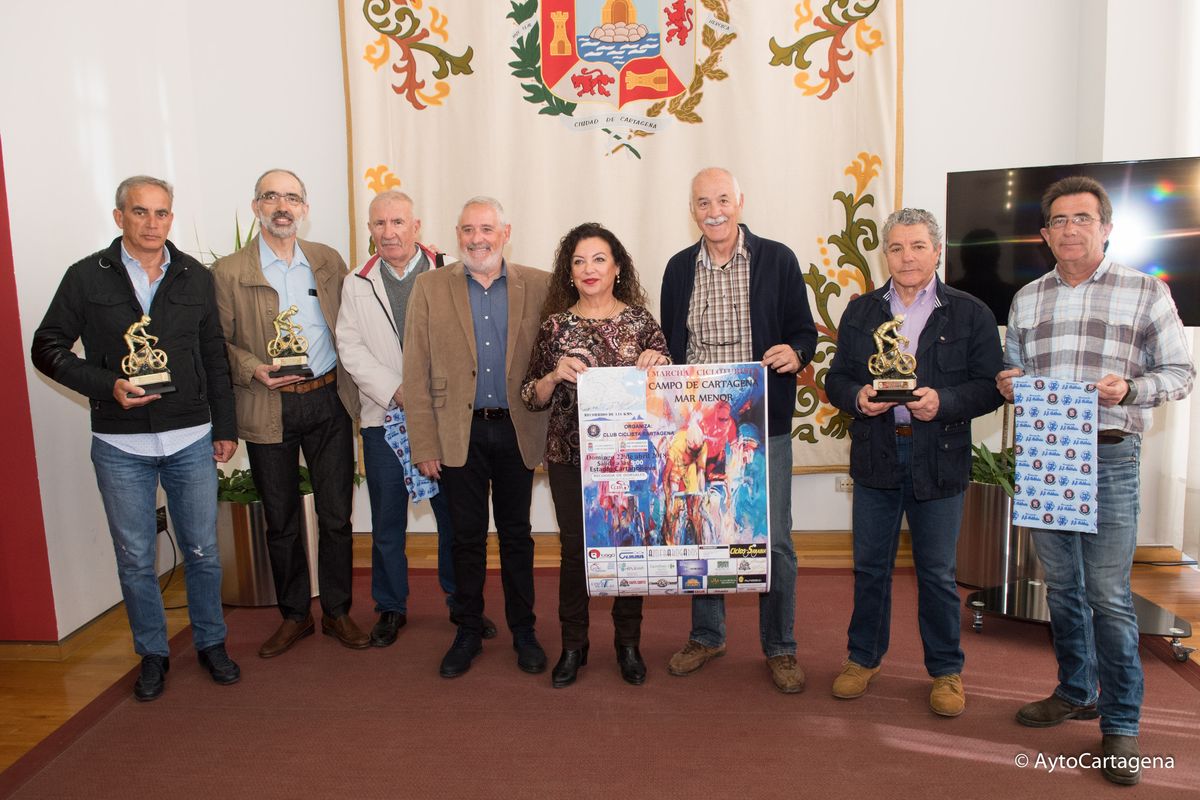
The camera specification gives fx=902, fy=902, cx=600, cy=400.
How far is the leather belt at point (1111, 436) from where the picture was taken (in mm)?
2590

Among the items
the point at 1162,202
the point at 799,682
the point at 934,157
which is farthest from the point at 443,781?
the point at 934,157

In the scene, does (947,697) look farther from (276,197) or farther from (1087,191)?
(276,197)

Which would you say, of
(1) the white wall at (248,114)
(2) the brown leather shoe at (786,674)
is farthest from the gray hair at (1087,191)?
(1) the white wall at (248,114)

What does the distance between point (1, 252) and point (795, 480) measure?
3899 mm

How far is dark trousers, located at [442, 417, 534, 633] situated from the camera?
3268mm

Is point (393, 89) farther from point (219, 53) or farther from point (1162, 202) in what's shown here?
point (1162, 202)

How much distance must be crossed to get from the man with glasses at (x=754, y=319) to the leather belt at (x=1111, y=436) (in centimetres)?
92

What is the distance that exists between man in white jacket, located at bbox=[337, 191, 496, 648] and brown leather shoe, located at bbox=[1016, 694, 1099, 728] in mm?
2018

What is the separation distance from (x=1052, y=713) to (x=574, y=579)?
5.31 feet

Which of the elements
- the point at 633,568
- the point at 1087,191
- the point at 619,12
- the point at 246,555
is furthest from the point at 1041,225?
the point at 246,555

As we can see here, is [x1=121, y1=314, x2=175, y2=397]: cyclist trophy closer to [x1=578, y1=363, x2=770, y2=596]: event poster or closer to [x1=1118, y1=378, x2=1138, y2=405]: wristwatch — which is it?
[x1=578, y1=363, x2=770, y2=596]: event poster

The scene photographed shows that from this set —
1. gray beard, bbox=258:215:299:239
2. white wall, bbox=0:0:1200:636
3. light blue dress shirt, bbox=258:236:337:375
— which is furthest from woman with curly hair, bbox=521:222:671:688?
white wall, bbox=0:0:1200:636

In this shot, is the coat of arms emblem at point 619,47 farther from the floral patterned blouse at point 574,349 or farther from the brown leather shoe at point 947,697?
the brown leather shoe at point 947,697

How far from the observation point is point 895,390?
2.77 meters
